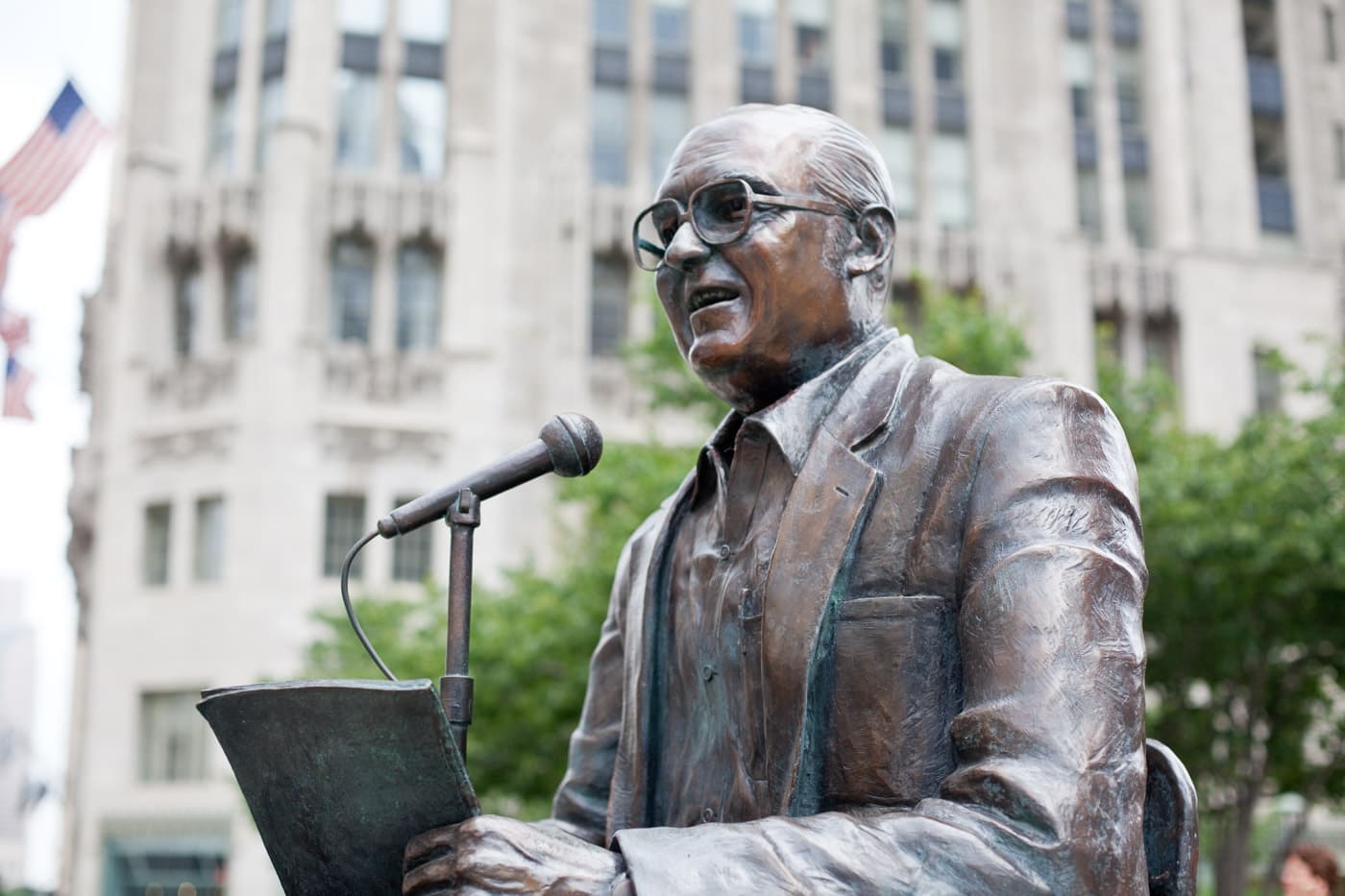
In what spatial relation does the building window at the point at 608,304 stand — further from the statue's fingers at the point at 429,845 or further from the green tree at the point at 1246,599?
the statue's fingers at the point at 429,845

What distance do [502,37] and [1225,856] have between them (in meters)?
24.6

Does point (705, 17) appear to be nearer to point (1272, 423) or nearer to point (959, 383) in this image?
point (1272, 423)

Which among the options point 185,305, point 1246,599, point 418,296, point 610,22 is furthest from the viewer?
point 610,22

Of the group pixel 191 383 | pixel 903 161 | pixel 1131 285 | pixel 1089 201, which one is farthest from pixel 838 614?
pixel 1089 201

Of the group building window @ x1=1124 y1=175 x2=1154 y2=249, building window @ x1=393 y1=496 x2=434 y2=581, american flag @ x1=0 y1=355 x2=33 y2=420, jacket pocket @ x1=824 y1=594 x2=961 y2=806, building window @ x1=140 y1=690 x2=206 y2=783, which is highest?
building window @ x1=1124 y1=175 x2=1154 y2=249

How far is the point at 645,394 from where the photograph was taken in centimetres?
3566

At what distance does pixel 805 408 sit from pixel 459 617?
765 mm

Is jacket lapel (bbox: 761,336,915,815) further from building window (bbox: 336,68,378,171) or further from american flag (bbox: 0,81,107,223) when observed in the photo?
building window (bbox: 336,68,378,171)

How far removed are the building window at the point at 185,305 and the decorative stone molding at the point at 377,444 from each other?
4.50 meters

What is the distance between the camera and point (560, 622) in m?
20.8

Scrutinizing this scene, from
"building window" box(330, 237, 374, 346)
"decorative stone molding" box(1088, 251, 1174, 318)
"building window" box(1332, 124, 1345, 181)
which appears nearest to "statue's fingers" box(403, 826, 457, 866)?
"building window" box(330, 237, 374, 346)

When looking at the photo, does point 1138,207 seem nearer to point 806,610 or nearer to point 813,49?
point 813,49

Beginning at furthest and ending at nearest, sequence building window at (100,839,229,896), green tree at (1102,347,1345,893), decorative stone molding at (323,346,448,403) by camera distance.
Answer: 1. decorative stone molding at (323,346,448,403)
2. building window at (100,839,229,896)
3. green tree at (1102,347,1345,893)

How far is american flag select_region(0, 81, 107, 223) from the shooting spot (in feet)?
71.4
